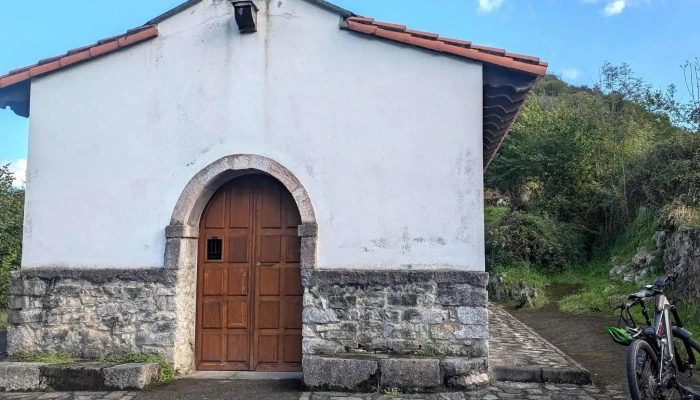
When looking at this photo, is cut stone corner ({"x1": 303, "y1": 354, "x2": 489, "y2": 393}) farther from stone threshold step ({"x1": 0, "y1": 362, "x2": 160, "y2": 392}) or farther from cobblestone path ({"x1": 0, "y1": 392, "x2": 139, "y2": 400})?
cobblestone path ({"x1": 0, "y1": 392, "x2": 139, "y2": 400})

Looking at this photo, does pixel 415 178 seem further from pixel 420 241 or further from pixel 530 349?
pixel 530 349

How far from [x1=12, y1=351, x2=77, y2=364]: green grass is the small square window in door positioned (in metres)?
1.88

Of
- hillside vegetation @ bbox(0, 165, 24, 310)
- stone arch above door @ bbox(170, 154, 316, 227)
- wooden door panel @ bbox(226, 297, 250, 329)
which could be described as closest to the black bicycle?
stone arch above door @ bbox(170, 154, 316, 227)

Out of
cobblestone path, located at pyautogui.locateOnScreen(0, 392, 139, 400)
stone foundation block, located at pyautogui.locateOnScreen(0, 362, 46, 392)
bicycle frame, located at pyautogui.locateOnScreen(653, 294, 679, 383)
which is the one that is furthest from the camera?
stone foundation block, located at pyautogui.locateOnScreen(0, 362, 46, 392)

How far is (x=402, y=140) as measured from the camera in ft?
20.6

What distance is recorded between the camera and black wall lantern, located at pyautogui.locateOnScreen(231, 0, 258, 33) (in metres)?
6.35

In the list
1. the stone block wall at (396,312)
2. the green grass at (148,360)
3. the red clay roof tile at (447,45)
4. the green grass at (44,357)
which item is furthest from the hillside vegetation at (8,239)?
the red clay roof tile at (447,45)

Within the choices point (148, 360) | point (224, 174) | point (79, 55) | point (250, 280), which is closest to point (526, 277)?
point (250, 280)

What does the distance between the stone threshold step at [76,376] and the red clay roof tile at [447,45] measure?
441 cm

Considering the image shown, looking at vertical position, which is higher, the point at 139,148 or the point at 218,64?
the point at 218,64

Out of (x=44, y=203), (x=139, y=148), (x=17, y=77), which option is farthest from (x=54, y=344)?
(x=17, y=77)

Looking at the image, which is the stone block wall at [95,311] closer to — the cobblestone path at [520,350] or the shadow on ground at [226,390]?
the shadow on ground at [226,390]

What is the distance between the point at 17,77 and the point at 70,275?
2479 millimetres

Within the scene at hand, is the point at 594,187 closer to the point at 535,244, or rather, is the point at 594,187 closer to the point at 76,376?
the point at 535,244
